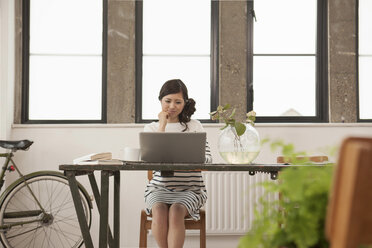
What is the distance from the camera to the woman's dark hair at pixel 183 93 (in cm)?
287

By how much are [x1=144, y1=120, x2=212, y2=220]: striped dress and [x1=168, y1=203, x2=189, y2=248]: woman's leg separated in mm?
62

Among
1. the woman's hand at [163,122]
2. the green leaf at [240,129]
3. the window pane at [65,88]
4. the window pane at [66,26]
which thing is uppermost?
the window pane at [66,26]

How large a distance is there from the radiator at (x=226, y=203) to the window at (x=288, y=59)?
634 mm

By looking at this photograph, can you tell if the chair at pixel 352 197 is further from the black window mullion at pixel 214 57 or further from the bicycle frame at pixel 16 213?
the black window mullion at pixel 214 57

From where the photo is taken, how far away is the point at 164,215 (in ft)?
8.27

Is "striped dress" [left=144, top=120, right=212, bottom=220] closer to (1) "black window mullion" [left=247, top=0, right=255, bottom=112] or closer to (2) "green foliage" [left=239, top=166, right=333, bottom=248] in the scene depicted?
(1) "black window mullion" [left=247, top=0, right=255, bottom=112]

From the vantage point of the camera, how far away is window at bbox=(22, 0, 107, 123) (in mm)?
3877

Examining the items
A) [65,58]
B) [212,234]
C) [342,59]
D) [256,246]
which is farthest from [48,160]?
[256,246]

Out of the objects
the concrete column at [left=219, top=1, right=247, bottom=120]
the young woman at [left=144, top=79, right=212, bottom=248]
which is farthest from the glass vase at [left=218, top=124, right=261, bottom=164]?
the concrete column at [left=219, top=1, right=247, bottom=120]

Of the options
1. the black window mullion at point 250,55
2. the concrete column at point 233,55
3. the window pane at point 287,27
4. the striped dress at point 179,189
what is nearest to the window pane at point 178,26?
the concrete column at point 233,55

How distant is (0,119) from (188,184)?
1651 millimetres

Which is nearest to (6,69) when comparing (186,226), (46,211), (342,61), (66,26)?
(66,26)

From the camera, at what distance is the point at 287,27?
4.02 meters

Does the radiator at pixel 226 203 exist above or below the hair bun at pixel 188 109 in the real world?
below
